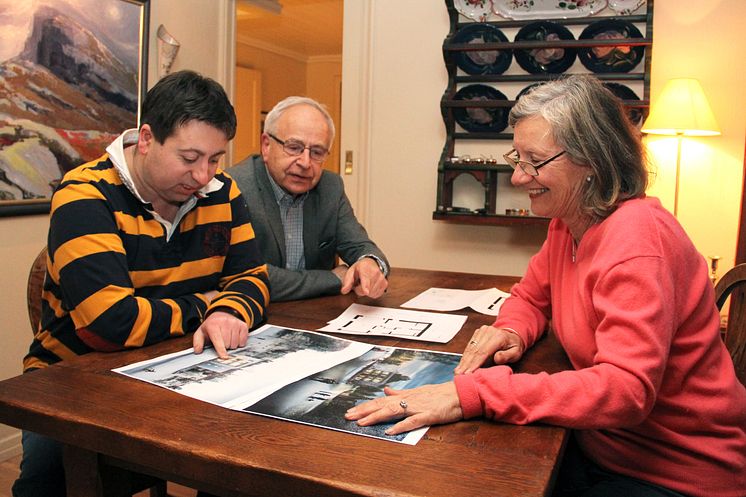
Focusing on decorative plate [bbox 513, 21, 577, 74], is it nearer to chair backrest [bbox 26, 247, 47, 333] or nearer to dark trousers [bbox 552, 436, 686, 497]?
dark trousers [bbox 552, 436, 686, 497]

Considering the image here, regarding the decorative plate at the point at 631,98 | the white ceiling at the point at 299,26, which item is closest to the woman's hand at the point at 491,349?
the decorative plate at the point at 631,98

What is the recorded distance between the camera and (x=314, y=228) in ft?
7.14

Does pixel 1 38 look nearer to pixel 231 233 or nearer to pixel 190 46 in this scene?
pixel 190 46

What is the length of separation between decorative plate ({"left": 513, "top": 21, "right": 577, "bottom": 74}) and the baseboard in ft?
9.16

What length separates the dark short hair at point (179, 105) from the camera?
1392 millimetres

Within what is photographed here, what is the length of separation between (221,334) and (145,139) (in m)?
0.49

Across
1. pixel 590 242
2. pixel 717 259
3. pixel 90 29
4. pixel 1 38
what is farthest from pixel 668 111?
pixel 1 38

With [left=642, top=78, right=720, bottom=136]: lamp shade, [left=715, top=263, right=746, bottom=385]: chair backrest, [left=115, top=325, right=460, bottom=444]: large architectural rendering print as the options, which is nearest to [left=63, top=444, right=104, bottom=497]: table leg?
[left=115, top=325, right=460, bottom=444]: large architectural rendering print

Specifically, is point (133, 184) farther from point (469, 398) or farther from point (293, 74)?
point (293, 74)

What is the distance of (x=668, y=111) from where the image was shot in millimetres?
2840

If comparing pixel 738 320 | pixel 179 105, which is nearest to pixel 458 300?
pixel 738 320

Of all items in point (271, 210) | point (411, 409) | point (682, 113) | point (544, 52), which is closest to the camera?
point (411, 409)

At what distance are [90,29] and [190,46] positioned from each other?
2.39 ft

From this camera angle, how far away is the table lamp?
2805 mm
